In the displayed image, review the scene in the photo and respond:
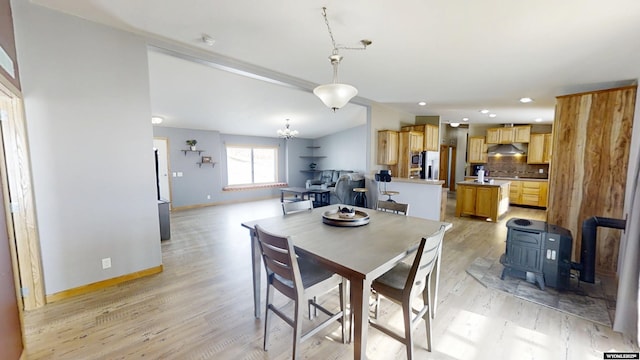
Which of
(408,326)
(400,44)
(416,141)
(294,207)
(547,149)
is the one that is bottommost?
(408,326)

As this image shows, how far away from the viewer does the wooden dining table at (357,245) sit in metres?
1.46

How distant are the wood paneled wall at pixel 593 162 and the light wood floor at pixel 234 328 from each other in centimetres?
172

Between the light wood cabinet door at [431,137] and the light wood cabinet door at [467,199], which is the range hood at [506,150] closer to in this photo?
the light wood cabinet door at [431,137]

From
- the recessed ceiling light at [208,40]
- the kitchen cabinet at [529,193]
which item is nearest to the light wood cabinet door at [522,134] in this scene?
the kitchen cabinet at [529,193]

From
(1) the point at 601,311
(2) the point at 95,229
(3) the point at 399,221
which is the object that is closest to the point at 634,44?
(1) the point at 601,311

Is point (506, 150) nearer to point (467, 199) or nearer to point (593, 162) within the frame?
point (467, 199)

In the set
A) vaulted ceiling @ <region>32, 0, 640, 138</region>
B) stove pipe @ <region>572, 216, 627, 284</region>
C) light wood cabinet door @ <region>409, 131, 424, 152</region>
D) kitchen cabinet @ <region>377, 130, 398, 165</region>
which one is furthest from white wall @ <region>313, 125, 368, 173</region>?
stove pipe @ <region>572, 216, 627, 284</region>

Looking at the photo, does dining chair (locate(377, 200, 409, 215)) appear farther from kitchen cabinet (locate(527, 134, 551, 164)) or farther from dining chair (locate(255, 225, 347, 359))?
kitchen cabinet (locate(527, 134, 551, 164))

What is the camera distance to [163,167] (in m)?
6.67

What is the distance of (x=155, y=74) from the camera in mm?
4102

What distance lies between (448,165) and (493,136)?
167 cm

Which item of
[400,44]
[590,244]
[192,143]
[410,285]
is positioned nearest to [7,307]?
[410,285]

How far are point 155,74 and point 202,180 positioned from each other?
3.78 m

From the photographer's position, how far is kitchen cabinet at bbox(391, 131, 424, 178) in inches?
239
